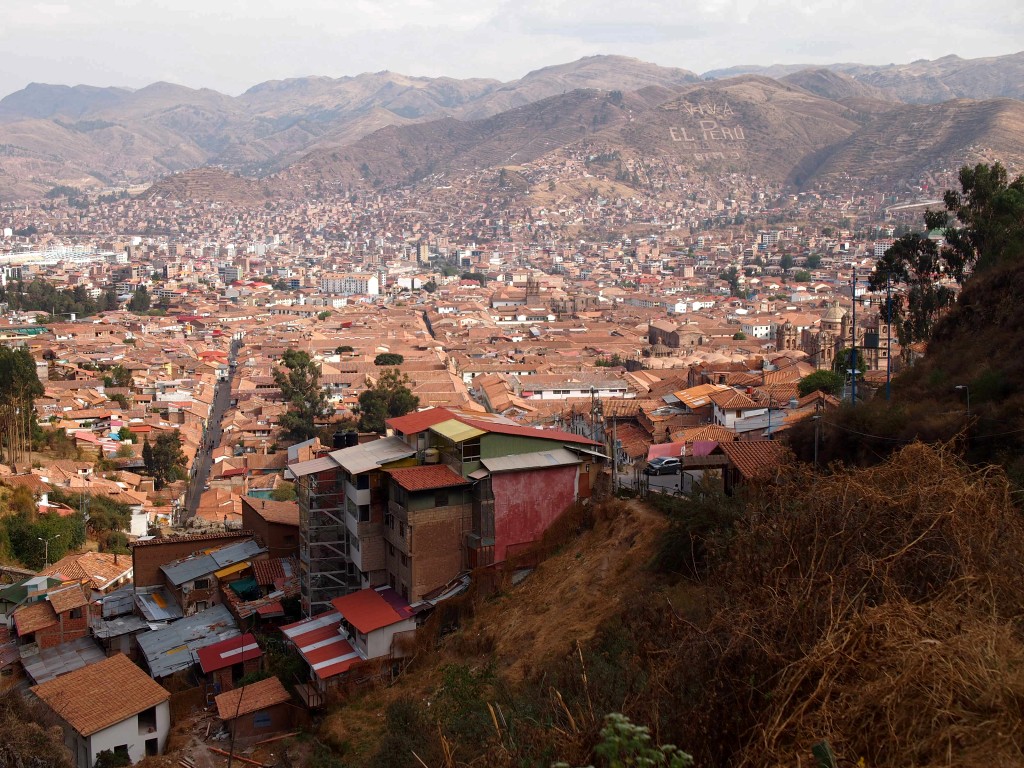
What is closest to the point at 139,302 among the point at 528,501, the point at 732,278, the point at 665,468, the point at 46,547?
the point at 732,278

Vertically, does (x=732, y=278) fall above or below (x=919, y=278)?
below

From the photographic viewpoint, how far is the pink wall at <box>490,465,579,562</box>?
9281mm

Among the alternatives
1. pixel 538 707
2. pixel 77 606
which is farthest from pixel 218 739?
pixel 538 707

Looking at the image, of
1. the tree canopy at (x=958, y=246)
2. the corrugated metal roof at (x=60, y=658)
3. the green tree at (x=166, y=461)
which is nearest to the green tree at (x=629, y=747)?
the corrugated metal roof at (x=60, y=658)

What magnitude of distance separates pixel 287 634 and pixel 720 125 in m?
115

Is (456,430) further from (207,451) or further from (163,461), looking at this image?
(207,451)

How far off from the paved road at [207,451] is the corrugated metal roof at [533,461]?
34.3 ft

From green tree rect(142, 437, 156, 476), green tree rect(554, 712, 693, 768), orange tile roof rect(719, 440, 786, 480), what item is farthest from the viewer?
green tree rect(142, 437, 156, 476)

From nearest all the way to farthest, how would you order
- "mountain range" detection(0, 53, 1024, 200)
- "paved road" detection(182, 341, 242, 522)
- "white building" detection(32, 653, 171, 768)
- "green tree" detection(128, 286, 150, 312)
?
"white building" detection(32, 653, 171, 768)
"paved road" detection(182, 341, 242, 522)
"green tree" detection(128, 286, 150, 312)
"mountain range" detection(0, 53, 1024, 200)

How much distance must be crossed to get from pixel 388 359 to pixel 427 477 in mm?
24587

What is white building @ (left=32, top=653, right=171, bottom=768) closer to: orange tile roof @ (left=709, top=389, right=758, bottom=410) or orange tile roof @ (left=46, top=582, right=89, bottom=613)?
orange tile roof @ (left=46, top=582, right=89, bottom=613)

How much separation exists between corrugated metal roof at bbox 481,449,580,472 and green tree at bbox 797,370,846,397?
22.2ft

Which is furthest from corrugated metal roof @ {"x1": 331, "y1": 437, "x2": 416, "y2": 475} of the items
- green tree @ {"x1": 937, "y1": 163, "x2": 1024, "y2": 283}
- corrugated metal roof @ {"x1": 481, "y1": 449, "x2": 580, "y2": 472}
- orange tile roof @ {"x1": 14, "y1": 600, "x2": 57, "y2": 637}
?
green tree @ {"x1": 937, "y1": 163, "x2": 1024, "y2": 283}

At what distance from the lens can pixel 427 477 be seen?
918 cm
